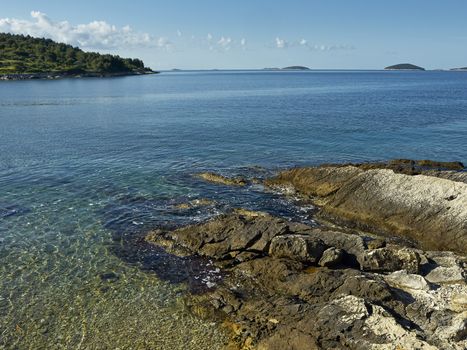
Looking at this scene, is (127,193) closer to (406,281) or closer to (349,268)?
(349,268)

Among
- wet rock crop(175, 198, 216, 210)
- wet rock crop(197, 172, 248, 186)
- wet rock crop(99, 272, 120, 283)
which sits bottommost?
wet rock crop(99, 272, 120, 283)

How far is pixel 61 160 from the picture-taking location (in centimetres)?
5197

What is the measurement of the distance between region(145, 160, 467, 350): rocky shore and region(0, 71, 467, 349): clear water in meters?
1.90

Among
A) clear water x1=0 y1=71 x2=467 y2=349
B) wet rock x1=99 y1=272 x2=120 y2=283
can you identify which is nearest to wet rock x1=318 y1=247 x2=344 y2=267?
clear water x1=0 y1=71 x2=467 y2=349

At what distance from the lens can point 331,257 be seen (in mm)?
23891

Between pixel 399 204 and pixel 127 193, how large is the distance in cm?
2489

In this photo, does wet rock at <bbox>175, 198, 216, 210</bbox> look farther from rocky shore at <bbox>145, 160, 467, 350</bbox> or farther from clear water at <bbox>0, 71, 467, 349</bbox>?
rocky shore at <bbox>145, 160, 467, 350</bbox>

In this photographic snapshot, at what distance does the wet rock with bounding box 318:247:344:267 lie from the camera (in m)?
23.8

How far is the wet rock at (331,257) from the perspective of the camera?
23828mm

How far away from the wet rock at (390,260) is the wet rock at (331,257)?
52.0 inches

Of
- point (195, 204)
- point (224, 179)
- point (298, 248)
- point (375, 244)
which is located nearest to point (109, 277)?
point (298, 248)

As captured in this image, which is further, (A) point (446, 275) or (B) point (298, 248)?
(B) point (298, 248)

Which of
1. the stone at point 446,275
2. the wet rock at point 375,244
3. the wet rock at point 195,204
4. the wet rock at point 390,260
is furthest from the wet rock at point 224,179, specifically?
the stone at point 446,275

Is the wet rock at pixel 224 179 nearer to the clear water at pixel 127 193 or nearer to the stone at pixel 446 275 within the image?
the clear water at pixel 127 193
